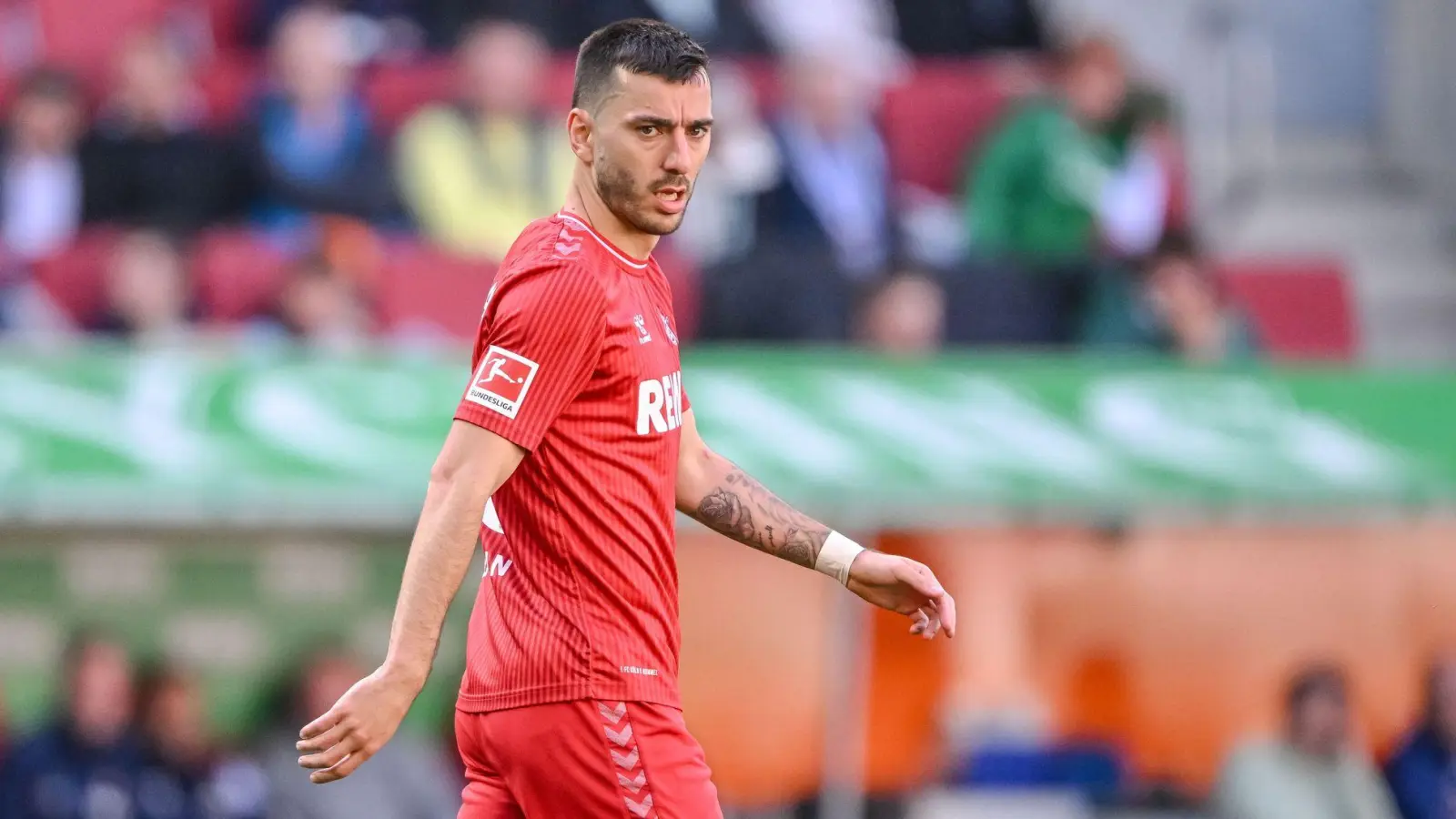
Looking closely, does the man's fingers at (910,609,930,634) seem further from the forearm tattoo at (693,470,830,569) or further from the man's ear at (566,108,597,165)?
the man's ear at (566,108,597,165)

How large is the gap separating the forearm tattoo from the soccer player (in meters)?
0.28

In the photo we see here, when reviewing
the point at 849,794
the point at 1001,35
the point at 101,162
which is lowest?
the point at 849,794

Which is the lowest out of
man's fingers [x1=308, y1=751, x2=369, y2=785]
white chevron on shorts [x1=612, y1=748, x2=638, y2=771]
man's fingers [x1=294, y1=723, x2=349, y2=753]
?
white chevron on shorts [x1=612, y1=748, x2=638, y2=771]

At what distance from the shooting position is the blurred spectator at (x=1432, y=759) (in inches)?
314

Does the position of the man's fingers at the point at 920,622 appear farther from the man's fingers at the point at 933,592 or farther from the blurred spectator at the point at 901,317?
the blurred spectator at the point at 901,317

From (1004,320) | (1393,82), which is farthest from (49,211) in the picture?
(1393,82)

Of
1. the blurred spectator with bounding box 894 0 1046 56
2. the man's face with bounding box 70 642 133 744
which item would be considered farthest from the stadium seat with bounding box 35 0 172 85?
the blurred spectator with bounding box 894 0 1046 56

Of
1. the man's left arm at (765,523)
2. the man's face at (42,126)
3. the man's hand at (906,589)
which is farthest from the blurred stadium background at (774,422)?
the man's hand at (906,589)

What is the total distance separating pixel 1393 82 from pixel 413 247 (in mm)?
6308

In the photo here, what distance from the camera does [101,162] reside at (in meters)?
8.55

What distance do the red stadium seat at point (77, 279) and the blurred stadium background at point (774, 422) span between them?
0.06 feet

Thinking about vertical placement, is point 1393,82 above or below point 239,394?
above

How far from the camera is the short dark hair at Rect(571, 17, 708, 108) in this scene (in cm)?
316

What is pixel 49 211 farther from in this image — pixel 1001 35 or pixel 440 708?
pixel 1001 35
